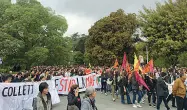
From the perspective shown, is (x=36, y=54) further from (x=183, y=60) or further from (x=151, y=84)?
(x=151, y=84)

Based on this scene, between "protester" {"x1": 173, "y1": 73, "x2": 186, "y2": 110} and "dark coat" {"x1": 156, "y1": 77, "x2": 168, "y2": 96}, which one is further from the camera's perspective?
"dark coat" {"x1": 156, "y1": 77, "x2": 168, "y2": 96}

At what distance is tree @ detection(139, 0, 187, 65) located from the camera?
133ft

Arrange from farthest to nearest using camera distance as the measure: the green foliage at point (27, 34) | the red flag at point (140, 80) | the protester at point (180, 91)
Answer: the green foliage at point (27, 34), the red flag at point (140, 80), the protester at point (180, 91)

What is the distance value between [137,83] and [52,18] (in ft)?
120

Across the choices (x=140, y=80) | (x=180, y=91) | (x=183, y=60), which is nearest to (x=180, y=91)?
(x=180, y=91)

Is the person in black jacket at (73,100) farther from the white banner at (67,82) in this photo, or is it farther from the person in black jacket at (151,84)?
the white banner at (67,82)

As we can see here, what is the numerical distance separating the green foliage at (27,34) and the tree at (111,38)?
20.1 feet

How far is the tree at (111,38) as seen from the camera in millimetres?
49750

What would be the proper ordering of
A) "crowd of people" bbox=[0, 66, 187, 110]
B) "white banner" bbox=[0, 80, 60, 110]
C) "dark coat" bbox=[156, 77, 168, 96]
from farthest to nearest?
"dark coat" bbox=[156, 77, 168, 96] < "white banner" bbox=[0, 80, 60, 110] < "crowd of people" bbox=[0, 66, 187, 110]

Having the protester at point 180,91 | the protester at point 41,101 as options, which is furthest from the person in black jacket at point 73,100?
the protester at point 180,91

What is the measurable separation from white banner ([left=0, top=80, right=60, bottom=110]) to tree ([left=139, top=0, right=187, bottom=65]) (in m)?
29.3

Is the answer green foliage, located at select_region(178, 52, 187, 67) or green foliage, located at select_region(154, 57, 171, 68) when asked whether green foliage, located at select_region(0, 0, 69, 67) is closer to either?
green foliage, located at select_region(154, 57, 171, 68)

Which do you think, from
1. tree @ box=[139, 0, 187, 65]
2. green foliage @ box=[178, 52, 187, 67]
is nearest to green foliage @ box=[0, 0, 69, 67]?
tree @ box=[139, 0, 187, 65]

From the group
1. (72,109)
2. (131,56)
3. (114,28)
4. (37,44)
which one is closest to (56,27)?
(37,44)
